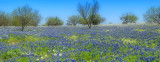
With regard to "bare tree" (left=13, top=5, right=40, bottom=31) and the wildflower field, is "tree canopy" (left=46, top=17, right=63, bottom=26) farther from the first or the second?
the wildflower field

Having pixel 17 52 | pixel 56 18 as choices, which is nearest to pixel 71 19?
pixel 56 18

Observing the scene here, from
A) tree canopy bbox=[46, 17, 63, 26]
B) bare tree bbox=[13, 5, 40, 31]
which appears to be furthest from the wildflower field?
tree canopy bbox=[46, 17, 63, 26]

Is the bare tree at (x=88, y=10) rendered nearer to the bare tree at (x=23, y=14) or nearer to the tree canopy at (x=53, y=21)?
the bare tree at (x=23, y=14)

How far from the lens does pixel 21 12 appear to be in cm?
2600

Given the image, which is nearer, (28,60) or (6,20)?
(28,60)

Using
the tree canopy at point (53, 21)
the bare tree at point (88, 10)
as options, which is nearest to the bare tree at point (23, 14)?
the bare tree at point (88, 10)

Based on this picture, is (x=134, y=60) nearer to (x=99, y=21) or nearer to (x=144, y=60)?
(x=144, y=60)

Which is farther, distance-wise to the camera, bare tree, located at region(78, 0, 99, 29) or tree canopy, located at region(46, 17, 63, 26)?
tree canopy, located at region(46, 17, 63, 26)

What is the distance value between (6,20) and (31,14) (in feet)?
87.0

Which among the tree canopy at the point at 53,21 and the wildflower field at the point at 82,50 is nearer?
the wildflower field at the point at 82,50

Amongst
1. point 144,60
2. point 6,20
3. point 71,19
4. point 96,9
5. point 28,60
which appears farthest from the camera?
point 71,19

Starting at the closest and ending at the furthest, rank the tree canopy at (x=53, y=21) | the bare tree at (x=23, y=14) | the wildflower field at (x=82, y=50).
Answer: the wildflower field at (x=82, y=50)
the bare tree at (x=23, y=14)
the tree canopy at (x=53, y=21)

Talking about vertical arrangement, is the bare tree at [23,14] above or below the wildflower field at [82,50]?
above

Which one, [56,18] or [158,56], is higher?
[56,18]
